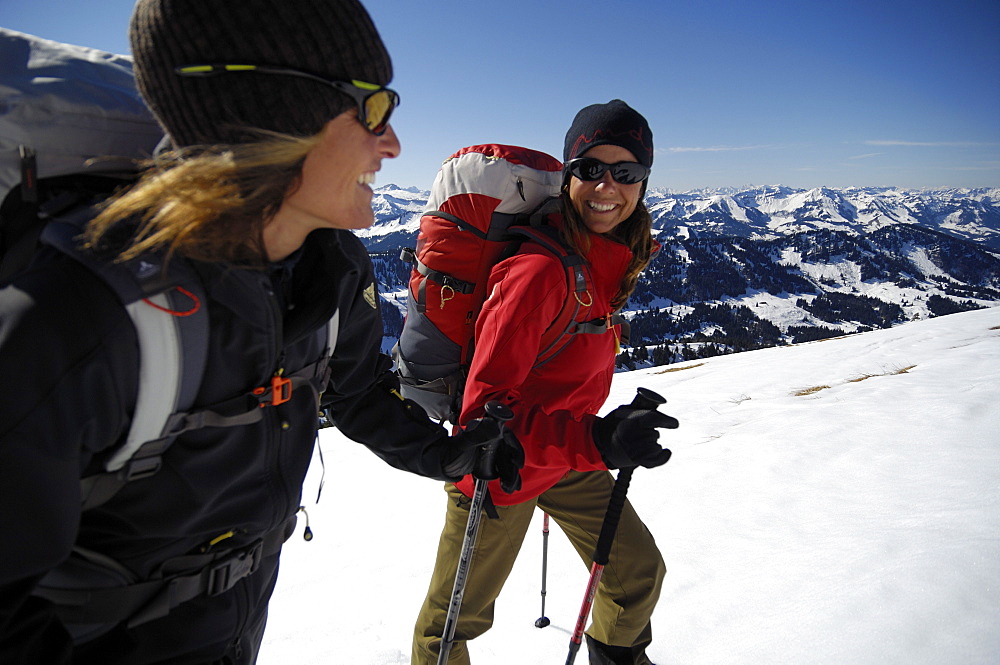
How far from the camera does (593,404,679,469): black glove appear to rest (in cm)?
234

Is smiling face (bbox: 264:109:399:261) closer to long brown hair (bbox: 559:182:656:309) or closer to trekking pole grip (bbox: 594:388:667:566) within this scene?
long brown hair (bbox: 559:182:656:309)

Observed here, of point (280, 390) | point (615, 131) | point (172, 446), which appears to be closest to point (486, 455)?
point (280, 390)

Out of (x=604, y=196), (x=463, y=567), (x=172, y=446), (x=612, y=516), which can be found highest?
(x=604, y=196)

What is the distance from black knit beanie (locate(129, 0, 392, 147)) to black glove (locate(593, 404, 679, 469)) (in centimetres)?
180

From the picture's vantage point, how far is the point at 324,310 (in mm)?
1638

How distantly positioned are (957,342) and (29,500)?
2214cm

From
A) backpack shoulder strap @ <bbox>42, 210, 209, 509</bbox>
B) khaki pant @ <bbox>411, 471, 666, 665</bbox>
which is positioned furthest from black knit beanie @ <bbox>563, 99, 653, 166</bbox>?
backpack shoulder strap @ <bbox>42, 210, 209, 509</bbox>

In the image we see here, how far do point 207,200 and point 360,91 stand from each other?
22.3 inches

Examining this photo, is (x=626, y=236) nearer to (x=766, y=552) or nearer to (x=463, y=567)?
(x=463, y=567)

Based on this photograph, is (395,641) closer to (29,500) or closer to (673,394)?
(29,500)

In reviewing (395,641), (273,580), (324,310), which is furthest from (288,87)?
(395,641)

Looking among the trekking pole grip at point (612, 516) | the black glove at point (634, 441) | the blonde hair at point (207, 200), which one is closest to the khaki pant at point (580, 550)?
the trekking pole grip at point (612, 516)

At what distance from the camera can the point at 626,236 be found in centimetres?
309

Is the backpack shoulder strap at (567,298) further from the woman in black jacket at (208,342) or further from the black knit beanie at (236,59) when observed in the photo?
the black knit beanie at (236,59)
